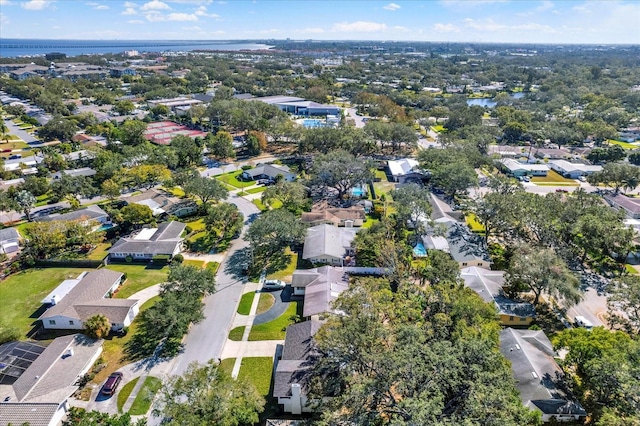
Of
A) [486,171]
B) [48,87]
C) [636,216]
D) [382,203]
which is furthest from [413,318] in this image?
[48,87]

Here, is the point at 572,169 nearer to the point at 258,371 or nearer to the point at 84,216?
the point at 258,371

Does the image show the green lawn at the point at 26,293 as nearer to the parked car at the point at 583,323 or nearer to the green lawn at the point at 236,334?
the green lawn at the point at 236,334

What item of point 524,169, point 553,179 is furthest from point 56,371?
point 553,179

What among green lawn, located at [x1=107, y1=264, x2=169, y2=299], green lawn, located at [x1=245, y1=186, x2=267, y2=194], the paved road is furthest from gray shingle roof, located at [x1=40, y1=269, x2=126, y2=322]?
green lawn, located at [x1=245, y1=186, x2=267, y2=194]

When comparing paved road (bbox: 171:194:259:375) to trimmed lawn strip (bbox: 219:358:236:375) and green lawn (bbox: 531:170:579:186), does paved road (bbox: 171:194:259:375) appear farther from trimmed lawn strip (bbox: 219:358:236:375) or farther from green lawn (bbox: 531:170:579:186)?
green lawn (bbox: 531:170:579:186)

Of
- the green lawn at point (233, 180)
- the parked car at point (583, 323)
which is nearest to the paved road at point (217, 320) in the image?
the green lawn at point (233, 180)

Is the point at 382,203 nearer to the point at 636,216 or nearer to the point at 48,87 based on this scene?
the point at 636,216
